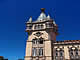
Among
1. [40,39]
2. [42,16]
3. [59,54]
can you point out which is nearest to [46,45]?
[40,39]

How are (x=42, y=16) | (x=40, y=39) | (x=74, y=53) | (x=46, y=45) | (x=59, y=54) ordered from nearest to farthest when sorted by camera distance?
(x=74, y=53), (x=59, y=54), (x=46, y=45), (x=40, y=39), (x=42, y=16)

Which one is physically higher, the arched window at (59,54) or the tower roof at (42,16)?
the tower roof at (42,16)

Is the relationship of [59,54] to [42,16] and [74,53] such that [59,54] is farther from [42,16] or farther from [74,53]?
[42,16]

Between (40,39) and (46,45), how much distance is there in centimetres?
354

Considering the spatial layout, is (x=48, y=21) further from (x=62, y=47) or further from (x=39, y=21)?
(x=62, y=47)

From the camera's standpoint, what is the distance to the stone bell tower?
4703cm

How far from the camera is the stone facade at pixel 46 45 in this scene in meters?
45.3

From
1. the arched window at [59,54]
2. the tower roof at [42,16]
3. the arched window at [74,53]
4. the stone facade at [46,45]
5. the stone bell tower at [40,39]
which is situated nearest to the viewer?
the arched window at [74,53]

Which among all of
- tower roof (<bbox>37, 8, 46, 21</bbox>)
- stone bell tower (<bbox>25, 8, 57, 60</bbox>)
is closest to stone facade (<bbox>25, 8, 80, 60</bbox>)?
stone bell tower (<bbox>25, 8, 57, 60</bbox>)

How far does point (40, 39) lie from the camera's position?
49.6 meters

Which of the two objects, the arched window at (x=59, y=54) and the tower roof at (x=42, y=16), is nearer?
the arched window at (x=59, y=54)

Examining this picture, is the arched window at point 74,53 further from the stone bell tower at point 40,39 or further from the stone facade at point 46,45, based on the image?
the stone bell tower at point 40,39

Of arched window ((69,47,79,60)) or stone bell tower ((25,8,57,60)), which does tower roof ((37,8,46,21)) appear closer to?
stone bell tower ((25,8,57,60))

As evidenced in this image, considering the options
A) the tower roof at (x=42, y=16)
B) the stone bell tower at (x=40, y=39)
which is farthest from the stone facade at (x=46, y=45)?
the tower roof at (x=42, y=16)
